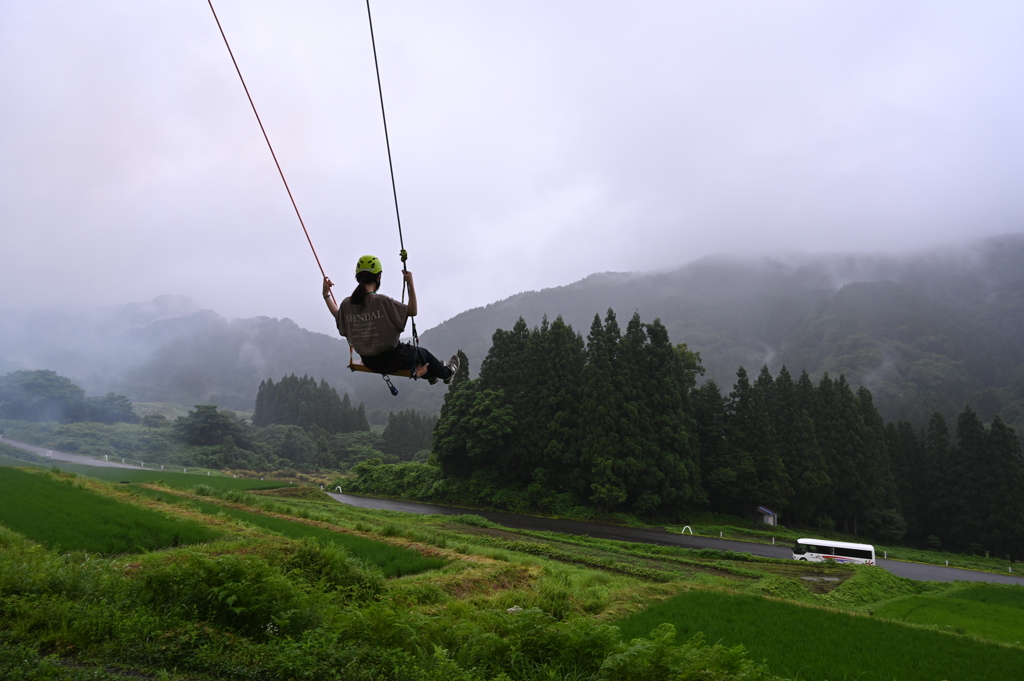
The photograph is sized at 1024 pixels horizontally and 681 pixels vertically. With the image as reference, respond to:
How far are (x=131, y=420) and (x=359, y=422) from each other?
34.1 m

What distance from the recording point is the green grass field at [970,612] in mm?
15727

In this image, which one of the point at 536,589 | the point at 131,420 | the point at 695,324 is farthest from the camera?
the point at 695,324

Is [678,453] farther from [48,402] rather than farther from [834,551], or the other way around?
[48,402]

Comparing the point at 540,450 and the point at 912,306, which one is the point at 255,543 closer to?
the point at 540,450

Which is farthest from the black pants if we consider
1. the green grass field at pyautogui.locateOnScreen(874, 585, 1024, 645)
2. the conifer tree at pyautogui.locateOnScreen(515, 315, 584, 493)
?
the conifer tree at pyautogui.locateOnScreen(515, 315, 584, 493)

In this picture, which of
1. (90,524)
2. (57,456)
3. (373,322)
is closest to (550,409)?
(90,524)

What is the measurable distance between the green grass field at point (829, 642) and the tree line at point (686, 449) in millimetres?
24720

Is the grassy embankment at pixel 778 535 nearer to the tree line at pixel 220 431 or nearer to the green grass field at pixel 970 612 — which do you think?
the green grass field at pixel 970 612

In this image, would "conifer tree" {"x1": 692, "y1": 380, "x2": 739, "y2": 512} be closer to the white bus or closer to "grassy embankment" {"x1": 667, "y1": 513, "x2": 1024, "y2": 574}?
"grassy embankment" {"x1": 667, "y1": 513, "x2": 1024, "y2": 574}

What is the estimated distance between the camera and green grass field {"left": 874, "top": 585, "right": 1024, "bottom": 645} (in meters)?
15.7

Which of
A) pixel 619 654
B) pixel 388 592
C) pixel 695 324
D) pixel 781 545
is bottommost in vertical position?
pixel 781 545

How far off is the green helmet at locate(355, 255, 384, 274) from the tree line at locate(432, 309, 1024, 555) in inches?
1402

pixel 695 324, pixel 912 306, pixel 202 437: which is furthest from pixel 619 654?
pixel 695 324

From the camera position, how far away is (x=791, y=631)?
12.5 metres
